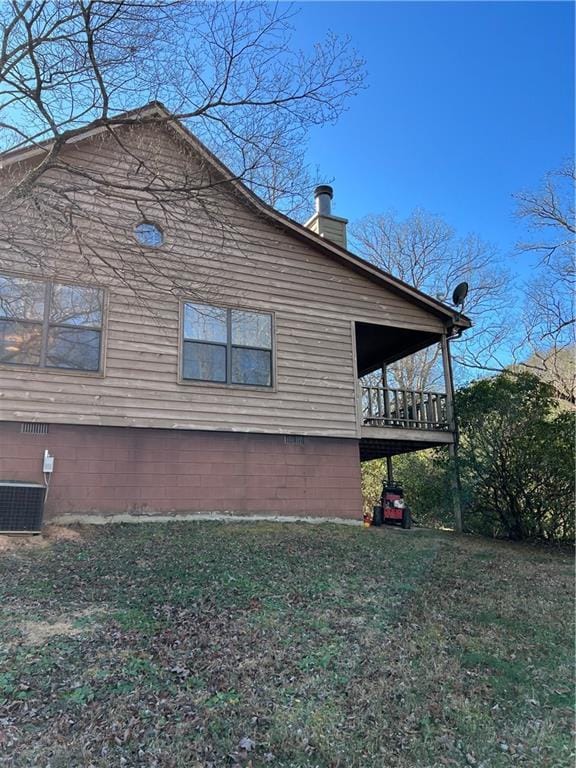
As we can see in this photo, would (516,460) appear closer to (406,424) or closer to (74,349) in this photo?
(406,424)

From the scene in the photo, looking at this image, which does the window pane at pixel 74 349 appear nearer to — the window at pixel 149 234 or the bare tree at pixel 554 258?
the window at pixel 149 234

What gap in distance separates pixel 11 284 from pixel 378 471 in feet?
39.5

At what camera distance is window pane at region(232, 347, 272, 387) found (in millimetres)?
9371

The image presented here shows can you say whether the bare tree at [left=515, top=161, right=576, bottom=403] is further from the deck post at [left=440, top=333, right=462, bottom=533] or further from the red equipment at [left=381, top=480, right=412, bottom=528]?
the red equipment at [left=381, top=480, right=412, bottom=528]

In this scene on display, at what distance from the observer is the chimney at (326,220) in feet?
38.4

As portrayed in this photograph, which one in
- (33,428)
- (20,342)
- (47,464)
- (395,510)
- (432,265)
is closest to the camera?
(47,464)

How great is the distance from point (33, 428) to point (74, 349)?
4.31ft

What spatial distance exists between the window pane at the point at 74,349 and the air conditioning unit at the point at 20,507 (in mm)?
1995

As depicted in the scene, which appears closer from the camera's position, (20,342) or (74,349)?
(20,342)

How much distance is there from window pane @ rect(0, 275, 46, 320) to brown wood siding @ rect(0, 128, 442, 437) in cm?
21

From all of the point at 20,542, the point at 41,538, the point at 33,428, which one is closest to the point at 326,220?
the point at 33,428

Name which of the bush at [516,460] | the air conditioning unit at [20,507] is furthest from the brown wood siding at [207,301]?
the bush at [516,460]

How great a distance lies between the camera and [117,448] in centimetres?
818

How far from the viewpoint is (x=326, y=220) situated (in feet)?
38.6
